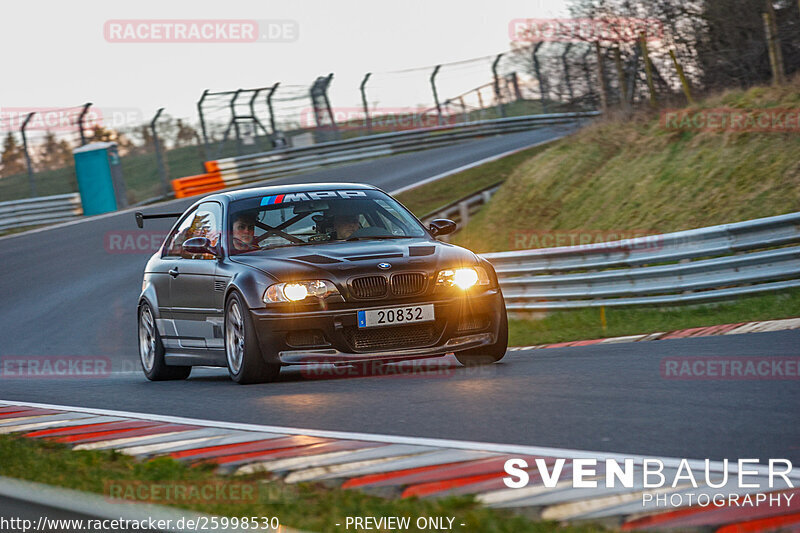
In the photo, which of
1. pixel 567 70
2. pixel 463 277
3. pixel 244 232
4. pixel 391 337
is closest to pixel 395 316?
pixel 391 337

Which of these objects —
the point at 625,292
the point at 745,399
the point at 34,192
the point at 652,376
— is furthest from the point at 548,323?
the point at 34,192

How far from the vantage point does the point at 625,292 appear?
12242 millimetres

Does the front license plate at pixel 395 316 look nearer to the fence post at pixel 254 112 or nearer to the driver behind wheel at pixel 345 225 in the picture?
the driver behind wheel at pixel 345 225

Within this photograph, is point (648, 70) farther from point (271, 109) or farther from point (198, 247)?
point (271, 109)

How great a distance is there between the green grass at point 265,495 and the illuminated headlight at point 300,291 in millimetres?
2312

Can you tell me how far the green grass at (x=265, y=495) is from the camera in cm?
378

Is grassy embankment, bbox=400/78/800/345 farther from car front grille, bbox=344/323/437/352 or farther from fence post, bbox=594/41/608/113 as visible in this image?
car front grille, bbox=344/323/437/352

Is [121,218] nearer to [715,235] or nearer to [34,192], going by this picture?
[34,192]

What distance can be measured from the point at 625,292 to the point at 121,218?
53.0 ft

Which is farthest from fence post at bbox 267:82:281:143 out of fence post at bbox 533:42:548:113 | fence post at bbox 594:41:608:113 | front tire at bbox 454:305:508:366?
front tire at bbox 454:305:508:366

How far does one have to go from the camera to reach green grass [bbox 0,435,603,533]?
3.78 metres

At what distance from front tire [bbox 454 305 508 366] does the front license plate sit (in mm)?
750

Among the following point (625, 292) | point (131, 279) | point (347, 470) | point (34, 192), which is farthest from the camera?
point (34, 192)

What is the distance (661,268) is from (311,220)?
4281 mm
